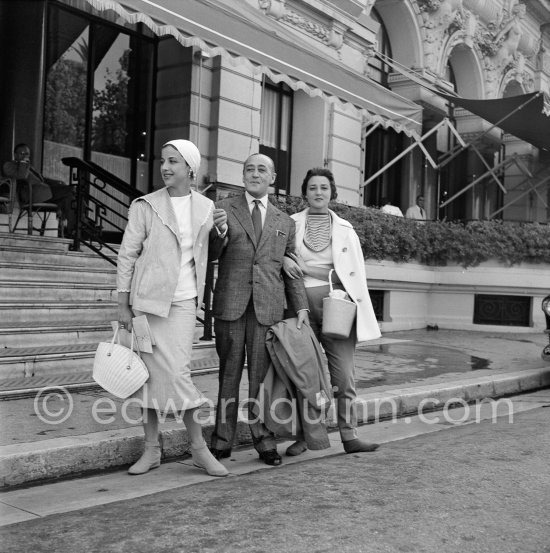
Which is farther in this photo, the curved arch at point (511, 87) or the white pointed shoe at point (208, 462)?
the curved arch at point (511, 87)

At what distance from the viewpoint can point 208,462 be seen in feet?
15.6

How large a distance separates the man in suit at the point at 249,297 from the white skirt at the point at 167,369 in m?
0.48

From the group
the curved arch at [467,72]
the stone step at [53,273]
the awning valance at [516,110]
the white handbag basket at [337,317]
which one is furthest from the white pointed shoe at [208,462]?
the curved arch at [467,72]

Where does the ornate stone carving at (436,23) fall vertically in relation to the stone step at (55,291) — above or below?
above

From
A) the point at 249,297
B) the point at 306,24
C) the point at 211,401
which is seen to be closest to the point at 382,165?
the point at 306,24

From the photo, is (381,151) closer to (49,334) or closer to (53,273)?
(53,273)

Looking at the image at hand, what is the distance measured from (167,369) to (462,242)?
11836 mm

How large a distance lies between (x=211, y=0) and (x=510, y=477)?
6.10 m

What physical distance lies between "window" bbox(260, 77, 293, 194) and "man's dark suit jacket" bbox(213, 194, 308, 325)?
33.1 ft

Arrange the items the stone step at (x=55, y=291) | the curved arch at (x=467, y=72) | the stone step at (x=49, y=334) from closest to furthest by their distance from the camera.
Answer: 1. the stone step at (x=49, y=334)
2. the stone step at (x=55, y=291)
3. the curved arch at (x=467, y=72)

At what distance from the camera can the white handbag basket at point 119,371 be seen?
14.5 feet

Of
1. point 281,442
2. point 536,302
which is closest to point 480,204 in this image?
point 536,302

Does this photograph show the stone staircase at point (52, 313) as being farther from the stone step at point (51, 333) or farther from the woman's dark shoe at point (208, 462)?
the woman's dark shoe at point (208, 462)

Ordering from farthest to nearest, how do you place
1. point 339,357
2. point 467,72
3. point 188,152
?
point 467,72 → point 339,357 → point 188,152
